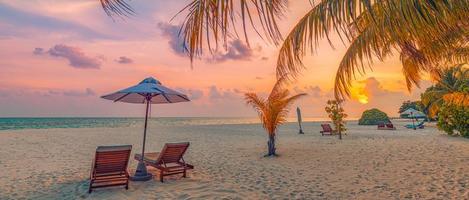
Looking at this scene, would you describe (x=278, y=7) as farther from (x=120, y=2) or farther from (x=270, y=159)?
(x=270, y=159)

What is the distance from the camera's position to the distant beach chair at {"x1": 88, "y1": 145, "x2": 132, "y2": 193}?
5.01 meters

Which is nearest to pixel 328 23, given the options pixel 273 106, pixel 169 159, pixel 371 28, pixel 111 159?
pixel 371 28

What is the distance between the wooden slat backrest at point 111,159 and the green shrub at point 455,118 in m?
15.5

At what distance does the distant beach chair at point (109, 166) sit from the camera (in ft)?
16.4

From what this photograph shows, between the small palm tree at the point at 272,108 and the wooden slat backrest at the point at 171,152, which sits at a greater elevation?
the small palm tree at the point at 272,108

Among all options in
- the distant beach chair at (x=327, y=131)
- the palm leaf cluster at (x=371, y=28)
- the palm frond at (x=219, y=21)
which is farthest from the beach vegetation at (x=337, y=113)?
the palm frond at (x=219, y=21)

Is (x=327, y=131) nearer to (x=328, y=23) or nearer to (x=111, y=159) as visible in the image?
(x=111, y=159)

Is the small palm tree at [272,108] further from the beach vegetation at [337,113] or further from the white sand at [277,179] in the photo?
the beach vegetation at [337,113]

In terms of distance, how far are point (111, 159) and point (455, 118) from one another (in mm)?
16750

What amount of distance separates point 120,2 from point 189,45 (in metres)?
0.40

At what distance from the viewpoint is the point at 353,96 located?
145 inches

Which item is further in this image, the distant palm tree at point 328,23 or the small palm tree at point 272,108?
the small palm tree at point 272,108

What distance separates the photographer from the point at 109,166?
206 inches

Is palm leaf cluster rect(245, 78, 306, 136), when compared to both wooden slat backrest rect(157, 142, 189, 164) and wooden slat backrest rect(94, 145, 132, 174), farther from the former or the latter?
wooden slat backrest rect(94, 145, 132, 174)
